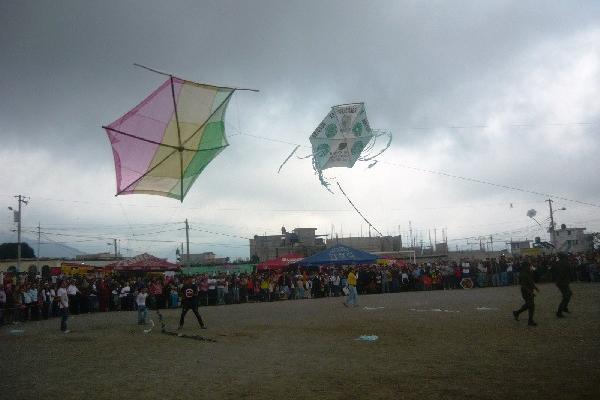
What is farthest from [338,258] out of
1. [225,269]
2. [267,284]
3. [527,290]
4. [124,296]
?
[225,269]

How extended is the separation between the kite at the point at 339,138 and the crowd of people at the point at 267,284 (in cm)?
1062

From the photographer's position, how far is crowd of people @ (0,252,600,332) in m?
21.1

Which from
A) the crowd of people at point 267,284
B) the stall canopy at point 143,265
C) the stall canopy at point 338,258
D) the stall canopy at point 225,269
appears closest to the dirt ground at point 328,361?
the crowd of people at point 267,284

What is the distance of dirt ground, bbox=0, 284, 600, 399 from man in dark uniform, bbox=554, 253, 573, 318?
31 centimetres

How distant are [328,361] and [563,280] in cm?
807

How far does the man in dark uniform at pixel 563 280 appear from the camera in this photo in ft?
39.5

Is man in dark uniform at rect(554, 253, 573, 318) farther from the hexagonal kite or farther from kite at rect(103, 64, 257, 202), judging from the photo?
kite at rect(103, 64, 257, 202)

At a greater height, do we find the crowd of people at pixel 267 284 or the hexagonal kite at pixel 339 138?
the hexagonal kite at pixel 339 138

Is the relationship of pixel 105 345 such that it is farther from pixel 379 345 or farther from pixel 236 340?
pixel 379 345

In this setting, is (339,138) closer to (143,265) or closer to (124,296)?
(124,296)

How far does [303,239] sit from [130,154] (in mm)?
60928

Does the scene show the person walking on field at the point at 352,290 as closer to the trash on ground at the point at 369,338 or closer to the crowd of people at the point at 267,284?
the crowd of people at the point at 267,284

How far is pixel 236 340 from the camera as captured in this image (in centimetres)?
1079

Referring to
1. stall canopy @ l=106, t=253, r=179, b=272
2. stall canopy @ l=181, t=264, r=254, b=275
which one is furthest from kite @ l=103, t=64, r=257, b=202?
stall canopy @ l=181, t=264, r=254, b=275
